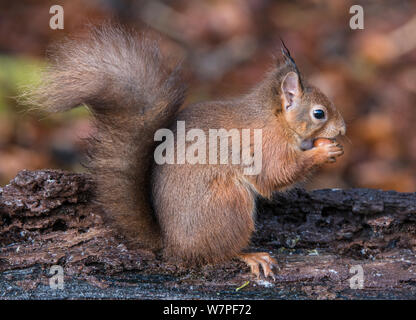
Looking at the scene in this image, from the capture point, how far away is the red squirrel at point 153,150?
6.79 feet

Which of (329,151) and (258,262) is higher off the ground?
(329,151)

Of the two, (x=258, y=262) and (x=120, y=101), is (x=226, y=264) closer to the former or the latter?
(x=258, y=262)

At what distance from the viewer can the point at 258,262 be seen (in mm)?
2166

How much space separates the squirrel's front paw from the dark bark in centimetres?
29

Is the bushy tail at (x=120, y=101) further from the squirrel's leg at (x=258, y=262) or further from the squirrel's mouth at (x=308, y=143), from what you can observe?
the squirrel's mouth at (x=308, y=143)

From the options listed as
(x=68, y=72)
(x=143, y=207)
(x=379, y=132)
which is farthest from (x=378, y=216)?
(x=379, y=132)

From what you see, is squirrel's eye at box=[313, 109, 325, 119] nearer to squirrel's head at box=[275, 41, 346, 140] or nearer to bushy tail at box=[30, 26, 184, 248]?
squirrel's head at box=[275, 41, 346, 140]

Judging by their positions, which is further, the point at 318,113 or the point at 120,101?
the point at 318,113

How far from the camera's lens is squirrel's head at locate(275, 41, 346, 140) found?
7.35ft

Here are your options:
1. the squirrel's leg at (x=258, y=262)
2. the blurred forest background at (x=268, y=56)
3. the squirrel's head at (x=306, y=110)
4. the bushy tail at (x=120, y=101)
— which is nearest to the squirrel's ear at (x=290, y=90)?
the squirrel's head at (x=306, y=110)

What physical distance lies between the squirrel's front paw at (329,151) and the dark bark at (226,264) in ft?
0.95

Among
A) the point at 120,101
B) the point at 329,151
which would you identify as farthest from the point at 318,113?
the point at 120,101

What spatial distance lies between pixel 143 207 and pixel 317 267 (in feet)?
2.26

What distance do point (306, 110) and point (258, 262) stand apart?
0.61 metres
